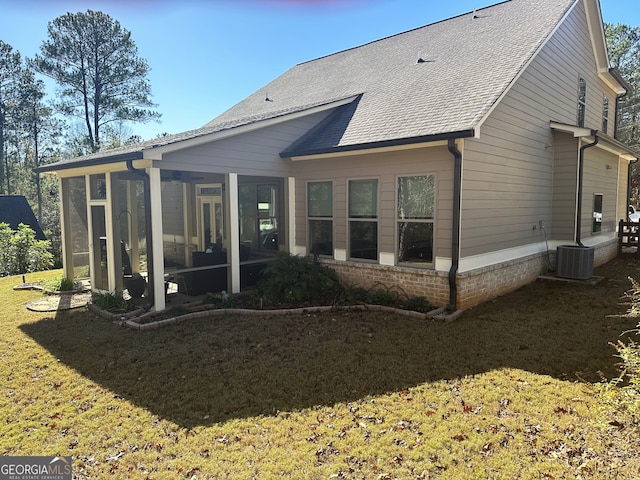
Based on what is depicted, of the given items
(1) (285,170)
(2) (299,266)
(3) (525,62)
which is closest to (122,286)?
(2) (299,266)

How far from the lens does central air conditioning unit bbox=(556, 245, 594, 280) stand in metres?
9.59

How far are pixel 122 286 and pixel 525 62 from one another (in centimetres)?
944

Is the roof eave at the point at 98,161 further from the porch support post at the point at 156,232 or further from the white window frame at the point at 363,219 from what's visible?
the white window frame at the point at 363,219

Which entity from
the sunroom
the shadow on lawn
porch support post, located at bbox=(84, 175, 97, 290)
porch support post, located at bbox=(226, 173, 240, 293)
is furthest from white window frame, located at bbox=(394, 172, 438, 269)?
porch support post, located at bbox=(84, 175, 97, 290)

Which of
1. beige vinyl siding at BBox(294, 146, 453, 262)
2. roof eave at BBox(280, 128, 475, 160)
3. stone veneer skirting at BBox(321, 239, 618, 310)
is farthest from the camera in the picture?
stone veneer skirting at BBox(321, 239, 618, 310)

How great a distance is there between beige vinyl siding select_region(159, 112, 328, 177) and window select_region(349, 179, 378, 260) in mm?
1856

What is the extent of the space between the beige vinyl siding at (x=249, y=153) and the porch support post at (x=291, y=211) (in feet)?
0.90

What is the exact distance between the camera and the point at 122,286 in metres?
8.56

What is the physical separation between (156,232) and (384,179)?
443 cm

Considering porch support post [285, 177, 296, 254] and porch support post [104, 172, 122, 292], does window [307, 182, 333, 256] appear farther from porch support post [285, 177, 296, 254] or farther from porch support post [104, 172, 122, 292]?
porch support post [104, 172, 122, 292]

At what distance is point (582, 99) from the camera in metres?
12.2

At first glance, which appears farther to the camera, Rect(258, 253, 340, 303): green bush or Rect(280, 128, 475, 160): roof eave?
Rect(258, 253, 340, 303): green bush

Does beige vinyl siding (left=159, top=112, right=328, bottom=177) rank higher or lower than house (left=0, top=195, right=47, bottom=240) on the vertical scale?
higher

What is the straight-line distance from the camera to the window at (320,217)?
364 inches
